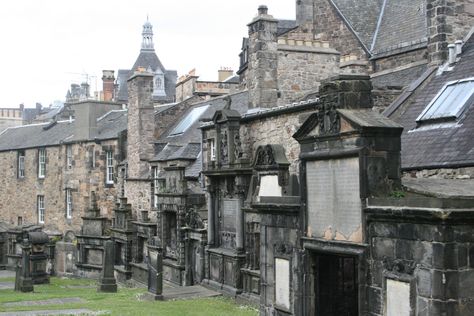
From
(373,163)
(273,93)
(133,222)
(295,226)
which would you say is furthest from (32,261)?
(373,163)

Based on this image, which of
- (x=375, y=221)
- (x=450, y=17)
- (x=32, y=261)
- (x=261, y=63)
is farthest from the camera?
(x=32, y=261)

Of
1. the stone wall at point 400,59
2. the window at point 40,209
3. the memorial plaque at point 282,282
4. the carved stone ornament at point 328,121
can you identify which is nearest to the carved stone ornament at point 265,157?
the memorial plaque at point 282,282

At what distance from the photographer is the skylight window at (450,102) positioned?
48.4ft

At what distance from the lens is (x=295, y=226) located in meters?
A: 11.7

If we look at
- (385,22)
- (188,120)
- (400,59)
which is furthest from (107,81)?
(400,59)

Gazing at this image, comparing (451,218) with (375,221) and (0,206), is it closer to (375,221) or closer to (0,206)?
(375,221)

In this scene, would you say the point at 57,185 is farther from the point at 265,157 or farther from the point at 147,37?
the point at 147,37

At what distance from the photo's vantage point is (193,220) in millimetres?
23875

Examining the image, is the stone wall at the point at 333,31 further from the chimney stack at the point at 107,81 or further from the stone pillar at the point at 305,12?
the chimney stack at the point at 107,81

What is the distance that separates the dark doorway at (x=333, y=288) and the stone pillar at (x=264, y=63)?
9811 mm

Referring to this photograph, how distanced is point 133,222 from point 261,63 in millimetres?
12352

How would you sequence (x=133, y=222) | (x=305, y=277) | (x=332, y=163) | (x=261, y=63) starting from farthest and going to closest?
(x=133, y=222), (x=261, y=63), (x=305, y=277), (x=332, y=163)

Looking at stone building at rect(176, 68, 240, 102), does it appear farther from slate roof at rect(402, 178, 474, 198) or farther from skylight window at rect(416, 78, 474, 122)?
slate roof at rect(402, 178, 474, 198)

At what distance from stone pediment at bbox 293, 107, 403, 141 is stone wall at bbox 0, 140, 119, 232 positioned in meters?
25.9
